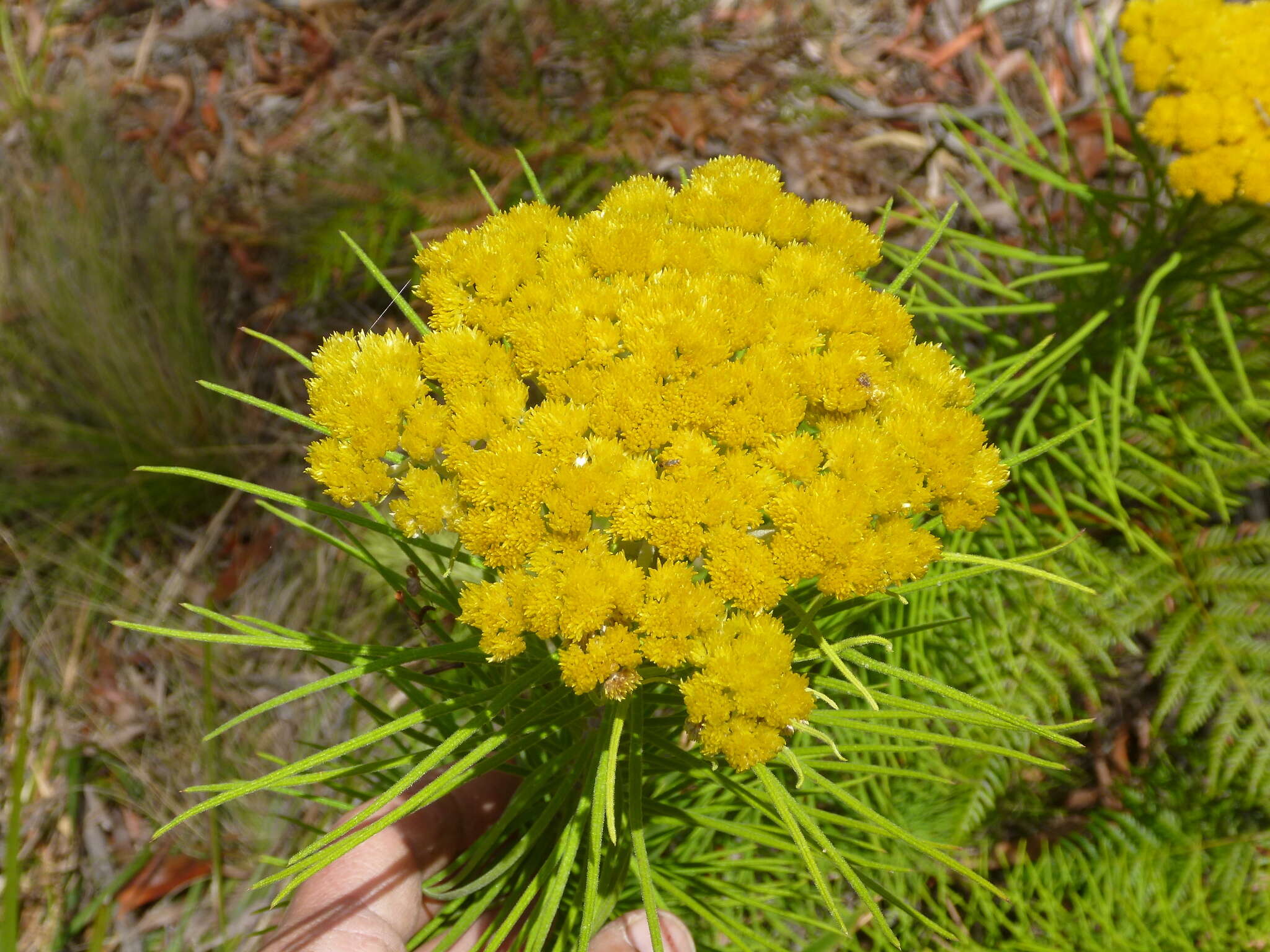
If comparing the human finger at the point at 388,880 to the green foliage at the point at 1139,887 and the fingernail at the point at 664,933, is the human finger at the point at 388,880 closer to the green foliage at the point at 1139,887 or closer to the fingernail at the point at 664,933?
the fingernail at the point at 664,933

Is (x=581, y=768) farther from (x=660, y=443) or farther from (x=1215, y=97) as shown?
(x=1215, y=97)

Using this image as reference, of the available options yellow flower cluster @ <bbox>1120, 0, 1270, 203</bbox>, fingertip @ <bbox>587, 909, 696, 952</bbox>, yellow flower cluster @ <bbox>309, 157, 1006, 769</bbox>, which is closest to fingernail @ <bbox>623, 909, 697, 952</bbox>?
fingertip @ <bbox>587, 909, 696, 952</bbox>

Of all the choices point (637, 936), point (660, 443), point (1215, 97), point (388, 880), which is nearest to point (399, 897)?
point (388, 880)

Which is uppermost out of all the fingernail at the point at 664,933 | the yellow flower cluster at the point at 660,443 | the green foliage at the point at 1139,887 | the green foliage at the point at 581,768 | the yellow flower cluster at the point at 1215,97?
the yellow flower cluster at the point at 1215,97

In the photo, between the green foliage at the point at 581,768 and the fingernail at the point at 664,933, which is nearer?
the green foliage at the point at 581,768

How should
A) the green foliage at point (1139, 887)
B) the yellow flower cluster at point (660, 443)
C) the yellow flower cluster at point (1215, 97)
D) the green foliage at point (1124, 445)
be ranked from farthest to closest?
the green foliage at point (1139, 887)
the green foliage at point (1124, 445)
the yellow flower cluster at point (1215, 97)
the yellow flower cluster at point (660, 443)

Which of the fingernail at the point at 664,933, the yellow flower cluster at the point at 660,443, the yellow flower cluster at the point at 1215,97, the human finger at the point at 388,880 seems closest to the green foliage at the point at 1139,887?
the fingernail at the point at 664,933

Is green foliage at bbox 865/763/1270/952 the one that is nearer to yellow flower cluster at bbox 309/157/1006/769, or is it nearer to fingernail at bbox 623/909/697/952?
fingernail at bbox 623/909/697/952

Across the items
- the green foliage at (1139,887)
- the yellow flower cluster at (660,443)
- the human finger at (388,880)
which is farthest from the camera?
the green foliage at (1139,887)
